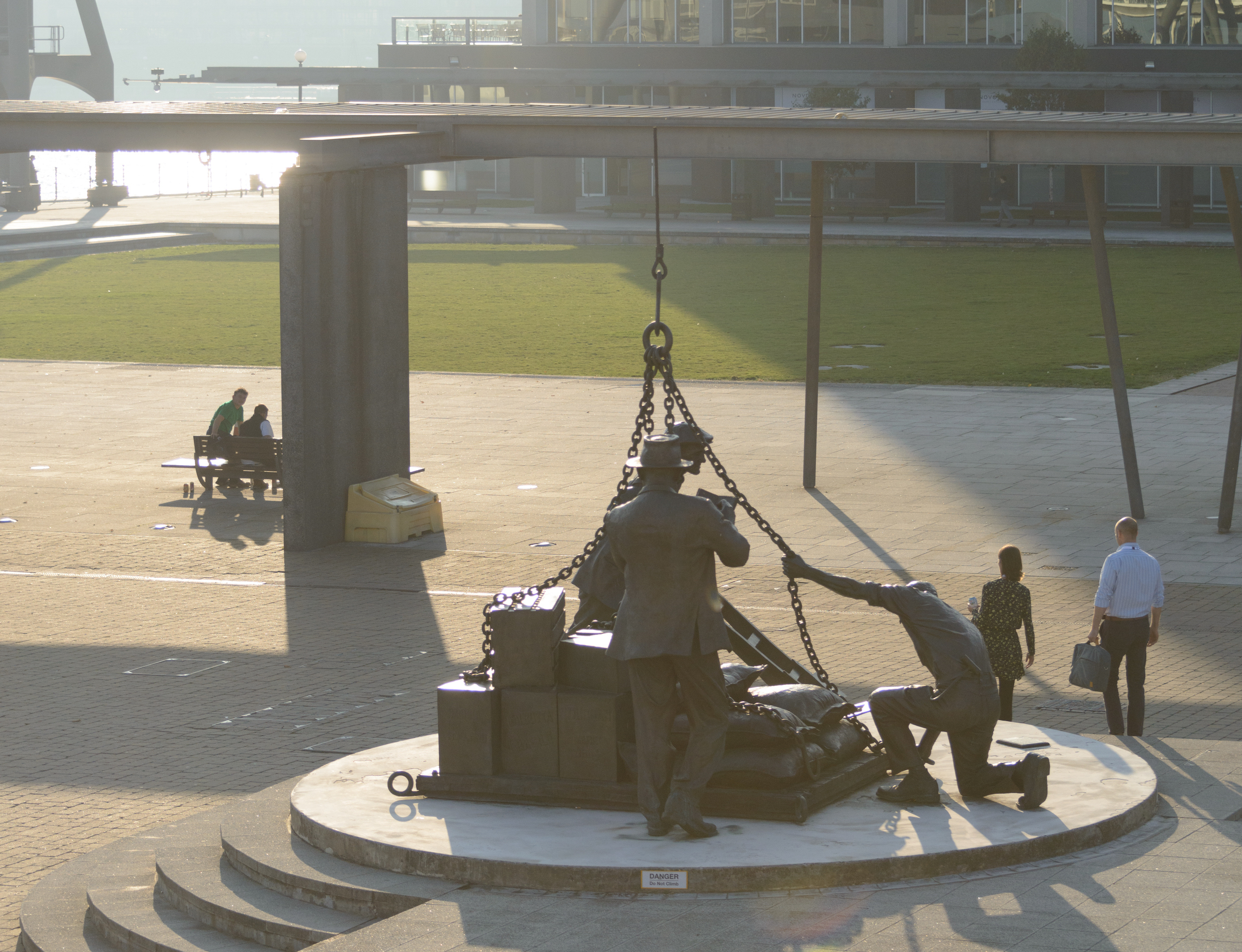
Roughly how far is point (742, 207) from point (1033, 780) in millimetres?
55234

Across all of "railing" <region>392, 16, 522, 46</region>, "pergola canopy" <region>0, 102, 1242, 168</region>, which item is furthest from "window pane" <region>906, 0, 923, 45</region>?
"pergola canopy" <region>0, 102, 1242, 168</region>

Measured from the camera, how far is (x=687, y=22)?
6475 cm

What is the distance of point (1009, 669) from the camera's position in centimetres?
1088

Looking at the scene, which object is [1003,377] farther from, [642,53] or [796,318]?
[642,53]

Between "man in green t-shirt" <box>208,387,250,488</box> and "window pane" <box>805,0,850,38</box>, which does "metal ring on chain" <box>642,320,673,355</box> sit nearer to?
"man in green t-shirt" <box>208,387,250,488</box>

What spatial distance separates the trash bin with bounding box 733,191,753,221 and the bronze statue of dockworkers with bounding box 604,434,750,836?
181 ft

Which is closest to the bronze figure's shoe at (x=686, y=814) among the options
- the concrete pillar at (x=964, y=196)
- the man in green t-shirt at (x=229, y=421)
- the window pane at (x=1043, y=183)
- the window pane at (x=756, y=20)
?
the man in green t-shirt at (x=229, y=421)

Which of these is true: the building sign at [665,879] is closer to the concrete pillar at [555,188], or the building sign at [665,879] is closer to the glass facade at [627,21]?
the glass facade at [627,21]

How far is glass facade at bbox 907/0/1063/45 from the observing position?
200ft

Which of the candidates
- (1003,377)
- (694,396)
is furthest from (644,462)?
(1003,377)

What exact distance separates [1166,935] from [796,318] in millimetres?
29695

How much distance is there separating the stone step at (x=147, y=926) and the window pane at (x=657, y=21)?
59.7 meters

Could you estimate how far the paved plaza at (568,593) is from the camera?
24.9ft

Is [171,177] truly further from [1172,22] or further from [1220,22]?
[1220,22]
